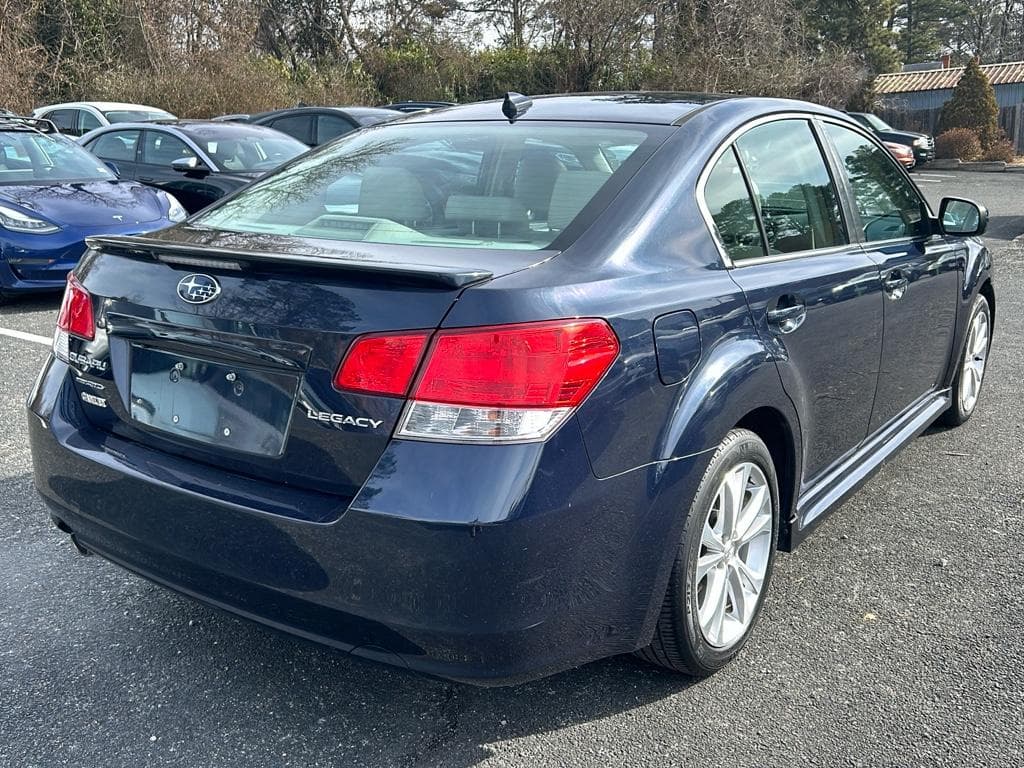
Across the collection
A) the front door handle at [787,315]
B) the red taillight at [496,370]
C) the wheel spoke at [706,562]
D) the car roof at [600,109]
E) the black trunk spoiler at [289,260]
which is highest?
the car roof at [600,109]

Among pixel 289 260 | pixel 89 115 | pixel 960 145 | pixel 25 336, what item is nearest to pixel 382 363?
pixel 289 260

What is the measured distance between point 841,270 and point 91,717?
2.59m

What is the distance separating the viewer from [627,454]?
7.27 ft

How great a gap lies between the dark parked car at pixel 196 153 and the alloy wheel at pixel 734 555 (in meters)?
7.68

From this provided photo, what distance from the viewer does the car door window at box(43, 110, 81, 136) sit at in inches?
609

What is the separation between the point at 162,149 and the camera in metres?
10.3

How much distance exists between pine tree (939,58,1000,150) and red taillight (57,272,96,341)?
31081 mm

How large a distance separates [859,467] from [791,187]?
105 centimetres

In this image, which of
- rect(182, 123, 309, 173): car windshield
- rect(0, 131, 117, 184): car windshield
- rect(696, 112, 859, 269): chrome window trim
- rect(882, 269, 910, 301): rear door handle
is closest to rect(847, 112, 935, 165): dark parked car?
rect(182, 123, 309, 173): car windshield

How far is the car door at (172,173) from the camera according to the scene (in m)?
9.73

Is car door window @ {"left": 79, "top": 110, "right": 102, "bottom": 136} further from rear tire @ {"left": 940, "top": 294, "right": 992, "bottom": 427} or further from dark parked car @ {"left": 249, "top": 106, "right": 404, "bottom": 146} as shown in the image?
rear tire @ {"left": 940, "top": 294, "right": 992, "bottom": 427}

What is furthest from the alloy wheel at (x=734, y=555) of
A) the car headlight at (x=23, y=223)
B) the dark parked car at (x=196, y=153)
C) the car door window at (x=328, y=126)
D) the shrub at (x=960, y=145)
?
the shrub at (x=960, y=145)

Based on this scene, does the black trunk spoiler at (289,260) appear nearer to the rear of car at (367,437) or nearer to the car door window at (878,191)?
the rear of car at (367,437)

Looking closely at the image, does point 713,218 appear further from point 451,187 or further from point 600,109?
point 451,187
